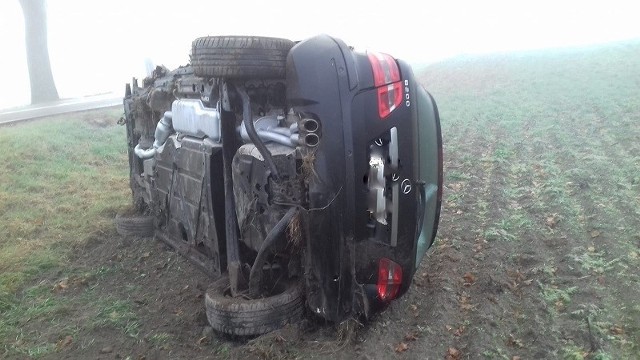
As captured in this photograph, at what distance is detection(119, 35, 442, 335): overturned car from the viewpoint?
3.08 metres

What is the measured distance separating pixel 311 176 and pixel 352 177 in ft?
0.76

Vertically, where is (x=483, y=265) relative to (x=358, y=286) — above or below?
below

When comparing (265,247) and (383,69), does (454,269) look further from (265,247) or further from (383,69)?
(383,69)

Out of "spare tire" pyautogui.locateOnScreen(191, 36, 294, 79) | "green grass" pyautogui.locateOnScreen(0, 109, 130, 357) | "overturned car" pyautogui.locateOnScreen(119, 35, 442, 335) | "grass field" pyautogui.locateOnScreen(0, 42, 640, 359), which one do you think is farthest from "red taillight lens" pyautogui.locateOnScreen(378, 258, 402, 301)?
"green grass" pyautogui.locateOnScreen(0, 109, 130, 357)

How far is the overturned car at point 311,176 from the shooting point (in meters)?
3.08

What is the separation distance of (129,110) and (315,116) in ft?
11.4

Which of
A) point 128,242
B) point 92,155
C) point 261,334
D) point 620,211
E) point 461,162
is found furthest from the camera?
point 92,155

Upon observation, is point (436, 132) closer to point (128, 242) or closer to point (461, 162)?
point (128, 242)

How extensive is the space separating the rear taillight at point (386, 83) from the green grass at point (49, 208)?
2284mm

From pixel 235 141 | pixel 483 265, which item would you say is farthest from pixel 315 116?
pixel 483 265

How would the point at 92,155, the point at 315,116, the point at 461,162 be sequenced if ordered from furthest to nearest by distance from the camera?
the point at 92,155
the point at 461,162
the point at 315,116

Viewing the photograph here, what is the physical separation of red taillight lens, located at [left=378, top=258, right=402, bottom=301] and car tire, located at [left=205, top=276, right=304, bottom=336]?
51 cm

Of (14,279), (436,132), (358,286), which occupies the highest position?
(436,132)

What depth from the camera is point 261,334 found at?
3.37 m
